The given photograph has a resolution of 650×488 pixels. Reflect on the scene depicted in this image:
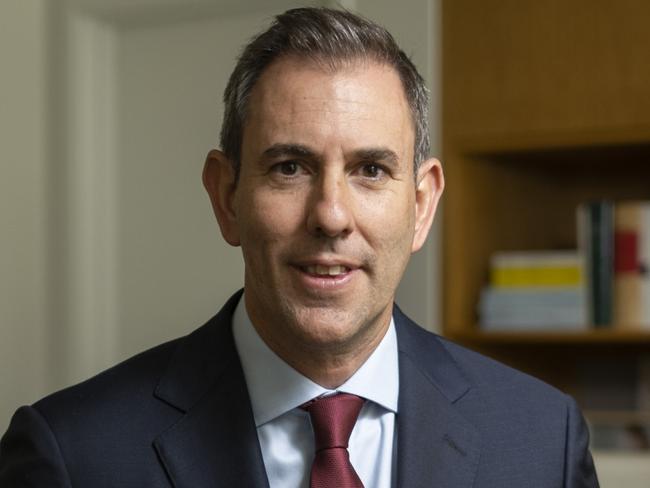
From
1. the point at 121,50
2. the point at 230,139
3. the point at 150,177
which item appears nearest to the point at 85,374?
the point at 150,177

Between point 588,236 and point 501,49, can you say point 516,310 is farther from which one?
point 501,49

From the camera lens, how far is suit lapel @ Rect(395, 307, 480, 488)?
1.60 metres

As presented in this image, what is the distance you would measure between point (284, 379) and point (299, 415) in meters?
0.05

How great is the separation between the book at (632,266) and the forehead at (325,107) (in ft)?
4.38

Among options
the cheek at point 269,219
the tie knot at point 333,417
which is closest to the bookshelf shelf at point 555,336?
the tie knot at point 333,417

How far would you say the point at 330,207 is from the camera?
1.46m

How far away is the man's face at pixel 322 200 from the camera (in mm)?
1486

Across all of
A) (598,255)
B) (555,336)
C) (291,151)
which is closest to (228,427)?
(291,151)

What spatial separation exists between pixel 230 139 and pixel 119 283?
1144 millimetres

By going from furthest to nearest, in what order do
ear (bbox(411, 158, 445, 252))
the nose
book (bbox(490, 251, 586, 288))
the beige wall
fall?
book (bbox(490, 251, 586, 288)) < the beige wall < ear (bbox(411, 158, 445, 252)) < the nose

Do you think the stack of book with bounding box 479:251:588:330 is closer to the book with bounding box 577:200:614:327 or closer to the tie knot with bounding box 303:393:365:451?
the book with bounding box 577:200:614:327

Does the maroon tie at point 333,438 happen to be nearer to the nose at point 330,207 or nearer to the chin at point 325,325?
the chin at point 325,325

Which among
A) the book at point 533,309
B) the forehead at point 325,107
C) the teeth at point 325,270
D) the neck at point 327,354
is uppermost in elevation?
the forehead at point 325,107

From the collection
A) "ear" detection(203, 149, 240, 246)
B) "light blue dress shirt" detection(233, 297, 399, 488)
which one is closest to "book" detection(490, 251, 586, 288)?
"light blue dress shirt" detection(233, 297, 399, 488)
